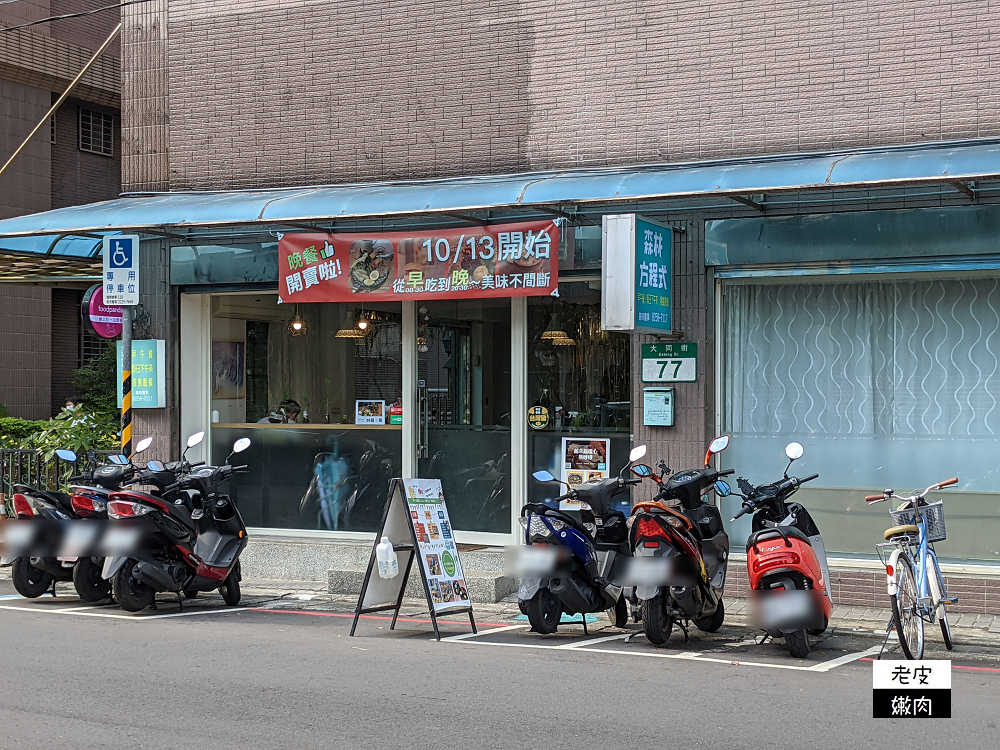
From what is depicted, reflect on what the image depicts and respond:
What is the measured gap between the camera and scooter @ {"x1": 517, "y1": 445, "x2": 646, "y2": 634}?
29.4ft

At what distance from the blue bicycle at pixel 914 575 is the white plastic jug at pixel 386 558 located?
370 centimetres

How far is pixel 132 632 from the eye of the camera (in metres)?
9.37

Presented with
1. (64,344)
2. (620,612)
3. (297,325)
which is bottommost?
(620,612)

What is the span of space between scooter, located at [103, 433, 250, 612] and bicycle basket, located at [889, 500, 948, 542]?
581 cm

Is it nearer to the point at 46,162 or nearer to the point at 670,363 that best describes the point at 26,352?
the point at 46,162

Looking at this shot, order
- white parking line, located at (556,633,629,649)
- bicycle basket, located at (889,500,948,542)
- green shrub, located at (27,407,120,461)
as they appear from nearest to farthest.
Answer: bicycle basket, located at (889,500,948,542)
white parking line, located at (556,633,629,649)
green shrub, located at (27,407,120,461)

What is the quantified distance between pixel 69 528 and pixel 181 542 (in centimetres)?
110

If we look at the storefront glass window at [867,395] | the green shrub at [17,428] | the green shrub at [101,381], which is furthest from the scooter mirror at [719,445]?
the green shrub at [101,381]

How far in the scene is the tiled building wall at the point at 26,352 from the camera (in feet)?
74.1

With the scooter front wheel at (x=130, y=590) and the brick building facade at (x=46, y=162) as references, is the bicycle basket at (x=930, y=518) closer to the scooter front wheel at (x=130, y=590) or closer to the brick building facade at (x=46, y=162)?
the scooter front wheel at (x=130, y=590)

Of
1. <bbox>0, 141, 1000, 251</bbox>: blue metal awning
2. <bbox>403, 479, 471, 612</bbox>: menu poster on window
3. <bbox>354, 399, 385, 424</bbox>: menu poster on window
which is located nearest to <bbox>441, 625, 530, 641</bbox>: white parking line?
<bbox>403, 479, 471, 612</bbox>: menu poster on window

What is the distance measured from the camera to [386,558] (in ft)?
29.9

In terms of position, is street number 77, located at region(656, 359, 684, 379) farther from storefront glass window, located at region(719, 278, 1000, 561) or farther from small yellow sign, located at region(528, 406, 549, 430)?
small yellow sign, located at region(528, 406, 549, 430)

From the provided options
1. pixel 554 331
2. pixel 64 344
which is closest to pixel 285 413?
pixel 554 331
